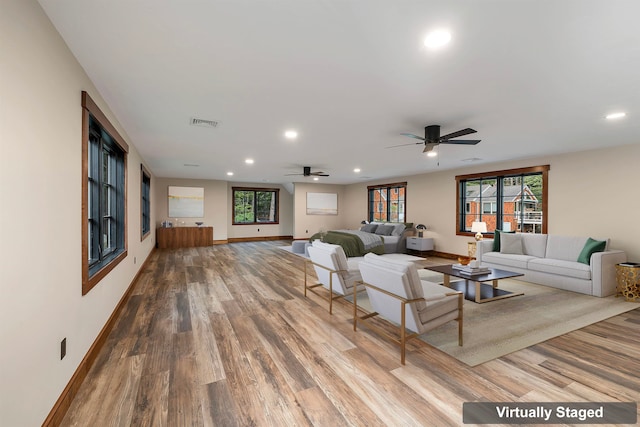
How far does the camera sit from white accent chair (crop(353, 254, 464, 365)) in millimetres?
2539

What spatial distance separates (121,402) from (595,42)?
4066 millimetres

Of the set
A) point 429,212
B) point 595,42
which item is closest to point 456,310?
point 595,42

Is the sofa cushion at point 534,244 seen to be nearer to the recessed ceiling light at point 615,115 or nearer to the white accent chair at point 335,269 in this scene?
the recessed ceiling light at point 615,115

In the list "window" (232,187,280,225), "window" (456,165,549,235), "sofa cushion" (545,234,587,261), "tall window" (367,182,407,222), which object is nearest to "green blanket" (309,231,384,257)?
"window" (456,165,549,235)

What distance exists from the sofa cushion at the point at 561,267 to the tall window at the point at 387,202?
4654 millimetres

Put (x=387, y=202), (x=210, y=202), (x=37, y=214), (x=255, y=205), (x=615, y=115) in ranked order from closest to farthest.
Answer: (x=37, y=214)
(x=615, y=115)
(x=387, y=202)
(x=210, y=202)
(x=255, y=205)

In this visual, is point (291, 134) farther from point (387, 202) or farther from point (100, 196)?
point (387, 202)

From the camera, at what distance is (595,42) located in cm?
192

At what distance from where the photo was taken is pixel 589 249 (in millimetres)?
4750

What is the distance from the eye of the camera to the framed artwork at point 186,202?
10.2 metres

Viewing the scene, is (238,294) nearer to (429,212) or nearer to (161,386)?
(161,386)

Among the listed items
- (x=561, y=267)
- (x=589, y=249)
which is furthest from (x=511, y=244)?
(x=589, y=249)

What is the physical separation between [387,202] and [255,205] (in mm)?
5466

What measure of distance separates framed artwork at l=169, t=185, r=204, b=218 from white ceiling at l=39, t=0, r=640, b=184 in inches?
250
